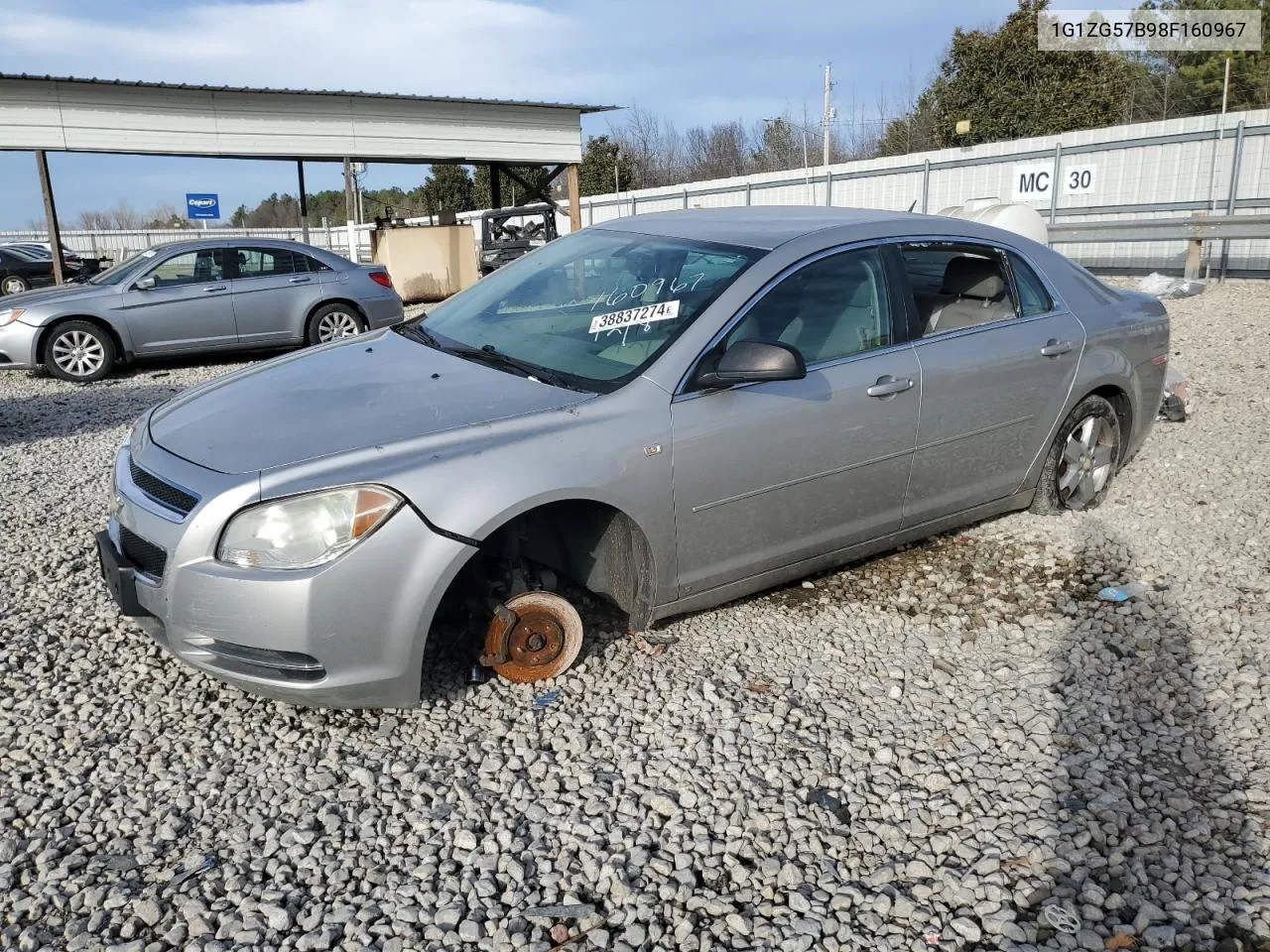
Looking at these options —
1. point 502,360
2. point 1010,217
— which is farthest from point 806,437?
point 1010,217

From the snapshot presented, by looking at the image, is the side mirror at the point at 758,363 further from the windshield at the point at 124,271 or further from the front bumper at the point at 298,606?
the windshield at the point at 124,271

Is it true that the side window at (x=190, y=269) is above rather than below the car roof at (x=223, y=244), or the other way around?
below

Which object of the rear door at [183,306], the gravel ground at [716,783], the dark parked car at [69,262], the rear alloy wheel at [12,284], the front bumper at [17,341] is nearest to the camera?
the gravel ground at [716,783]

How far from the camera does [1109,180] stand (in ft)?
56.4

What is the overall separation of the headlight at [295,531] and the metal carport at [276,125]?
1607cm

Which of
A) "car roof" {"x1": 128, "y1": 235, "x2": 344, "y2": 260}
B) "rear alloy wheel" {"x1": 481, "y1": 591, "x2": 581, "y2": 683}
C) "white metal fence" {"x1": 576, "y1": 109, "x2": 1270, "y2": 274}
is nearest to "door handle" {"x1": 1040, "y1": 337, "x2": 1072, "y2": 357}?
"rear alloy wheel" {"x1": 481, "y1": 591, "x2": 581, "y2": 683}

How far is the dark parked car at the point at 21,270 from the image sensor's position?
2316 centimetres

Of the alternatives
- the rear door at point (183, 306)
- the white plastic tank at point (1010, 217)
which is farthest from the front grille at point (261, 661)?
the white plastic tank at point (1010, 217)

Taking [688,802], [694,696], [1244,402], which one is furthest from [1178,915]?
[1244,402]

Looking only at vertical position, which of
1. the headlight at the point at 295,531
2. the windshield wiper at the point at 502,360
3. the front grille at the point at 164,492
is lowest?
the headlight at the point at 295,531

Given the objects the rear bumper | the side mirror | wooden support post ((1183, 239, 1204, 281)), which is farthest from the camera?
wooden support post ((1183, 239, 1204, 281))

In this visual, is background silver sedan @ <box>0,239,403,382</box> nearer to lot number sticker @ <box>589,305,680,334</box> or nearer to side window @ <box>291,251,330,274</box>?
side window @ <box>291,251,330,274</box>

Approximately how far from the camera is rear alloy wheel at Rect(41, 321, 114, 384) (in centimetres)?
1061

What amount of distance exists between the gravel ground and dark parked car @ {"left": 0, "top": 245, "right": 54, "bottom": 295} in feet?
74.2
